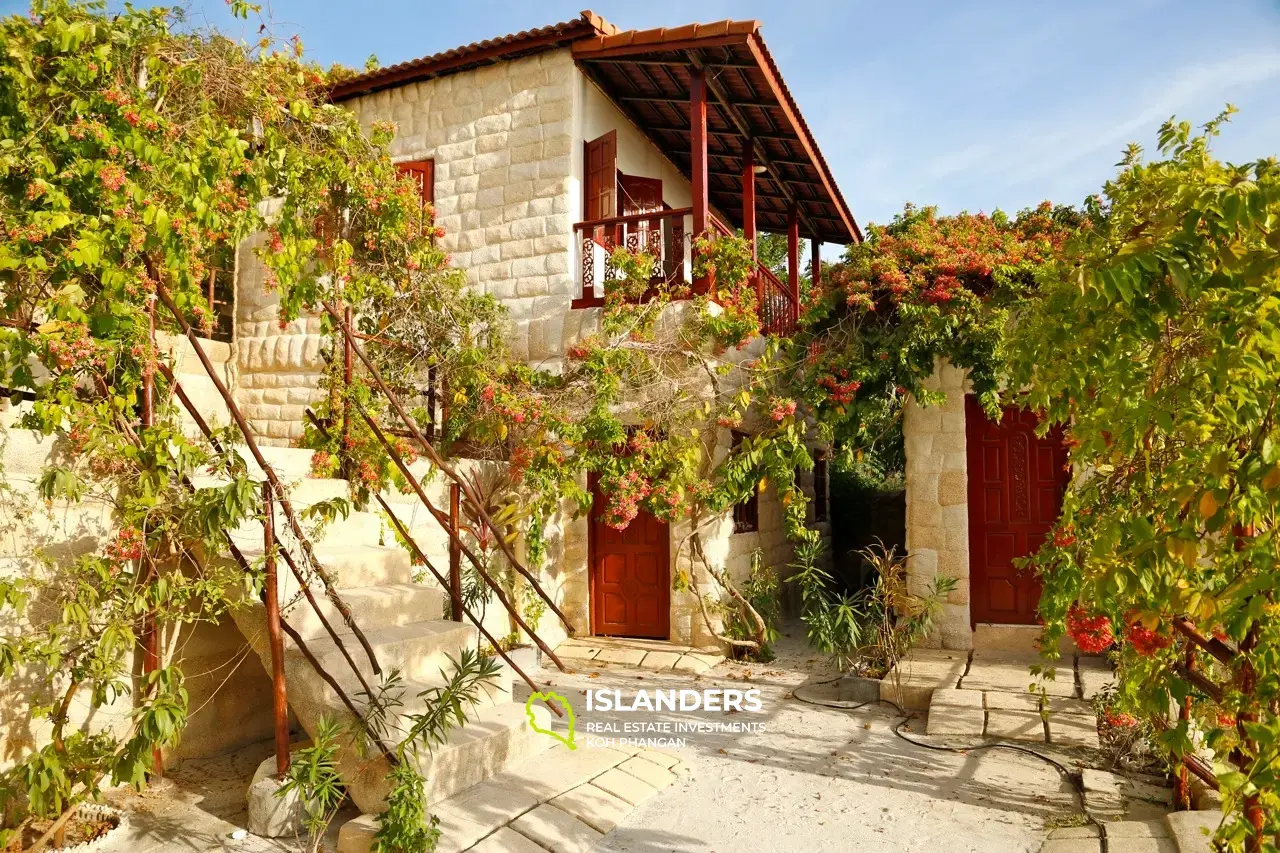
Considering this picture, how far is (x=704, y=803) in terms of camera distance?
4586mm

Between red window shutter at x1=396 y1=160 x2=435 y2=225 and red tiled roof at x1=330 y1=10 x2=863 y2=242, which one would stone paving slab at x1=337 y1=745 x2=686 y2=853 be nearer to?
red tiled roof at x1=330 y1=10 x2=863 y2=242

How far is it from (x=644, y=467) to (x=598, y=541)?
154cm

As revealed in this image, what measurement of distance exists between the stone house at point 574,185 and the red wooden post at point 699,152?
20 millimetres

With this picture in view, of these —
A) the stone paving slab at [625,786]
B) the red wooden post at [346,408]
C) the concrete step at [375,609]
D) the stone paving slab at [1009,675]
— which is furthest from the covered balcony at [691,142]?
the stone paving slab at [625,786]

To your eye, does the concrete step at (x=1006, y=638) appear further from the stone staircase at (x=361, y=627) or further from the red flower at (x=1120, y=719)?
the stone staircase at (x=361, y=627)

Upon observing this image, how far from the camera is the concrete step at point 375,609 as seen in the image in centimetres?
459

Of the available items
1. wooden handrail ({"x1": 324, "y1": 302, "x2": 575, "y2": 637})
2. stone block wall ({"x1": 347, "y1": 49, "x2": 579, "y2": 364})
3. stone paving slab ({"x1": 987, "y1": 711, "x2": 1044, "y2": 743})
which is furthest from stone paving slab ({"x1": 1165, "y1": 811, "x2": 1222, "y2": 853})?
stone block wall ({"x1": 347, "y1": 49, "x2": 579, "y2": 364})

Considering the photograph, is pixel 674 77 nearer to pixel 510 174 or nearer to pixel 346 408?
pixel 510 174

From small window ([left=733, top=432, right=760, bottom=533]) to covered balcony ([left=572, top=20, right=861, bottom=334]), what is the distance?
1.75 meters

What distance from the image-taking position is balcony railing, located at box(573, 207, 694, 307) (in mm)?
8344

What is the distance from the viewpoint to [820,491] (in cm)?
1227

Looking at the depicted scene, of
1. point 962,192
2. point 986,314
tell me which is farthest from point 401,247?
point 962,192

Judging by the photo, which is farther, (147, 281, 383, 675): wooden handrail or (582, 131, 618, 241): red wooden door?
(582, 131, 618, 241): red wooden door

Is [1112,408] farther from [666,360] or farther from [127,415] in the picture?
[666,360]
